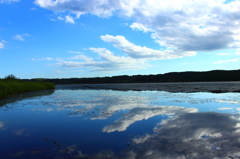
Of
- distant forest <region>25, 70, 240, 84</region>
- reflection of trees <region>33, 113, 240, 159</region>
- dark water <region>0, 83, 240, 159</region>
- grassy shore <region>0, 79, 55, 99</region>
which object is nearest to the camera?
reflection of trees <region>33, 113, 240, 159</region>

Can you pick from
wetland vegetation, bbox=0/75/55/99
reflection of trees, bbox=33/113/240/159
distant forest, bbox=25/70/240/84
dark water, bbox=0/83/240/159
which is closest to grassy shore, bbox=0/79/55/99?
wetland vegetation, bbox=0/75/55/99

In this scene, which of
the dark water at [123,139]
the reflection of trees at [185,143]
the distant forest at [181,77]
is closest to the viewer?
the reflection of trees at [185,143]

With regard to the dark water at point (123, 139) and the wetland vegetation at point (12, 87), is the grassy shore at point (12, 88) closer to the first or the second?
Result: the wetland vegetation at point (12, 87)

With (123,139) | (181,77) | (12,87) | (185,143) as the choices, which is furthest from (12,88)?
(181,77)

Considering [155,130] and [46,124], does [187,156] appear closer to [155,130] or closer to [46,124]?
[155,130]

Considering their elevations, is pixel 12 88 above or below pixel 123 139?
above

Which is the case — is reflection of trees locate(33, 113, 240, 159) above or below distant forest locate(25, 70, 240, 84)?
below

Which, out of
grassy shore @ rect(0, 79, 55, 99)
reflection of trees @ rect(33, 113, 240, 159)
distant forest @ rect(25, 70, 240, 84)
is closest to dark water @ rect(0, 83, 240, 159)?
reflection of trees @ rect(33, 113, 240, 159)

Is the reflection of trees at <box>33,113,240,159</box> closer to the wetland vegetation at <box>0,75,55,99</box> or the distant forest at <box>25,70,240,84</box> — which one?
the wetland vegetation at <box>0,75,55,99</box>

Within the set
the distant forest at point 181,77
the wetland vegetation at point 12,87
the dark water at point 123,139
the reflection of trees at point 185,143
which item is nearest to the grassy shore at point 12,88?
the wetland vegetation at point 12,87

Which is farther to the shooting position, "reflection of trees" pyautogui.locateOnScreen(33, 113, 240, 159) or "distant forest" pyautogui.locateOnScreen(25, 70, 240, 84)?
"distant forest" pyautogui.locateOnScreen(25, 70, 240, 84)

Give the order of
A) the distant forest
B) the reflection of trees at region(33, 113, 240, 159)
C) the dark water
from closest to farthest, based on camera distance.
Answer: the reflection of trees at region(33, 113, 240, 159) < the dark water < the distant forest

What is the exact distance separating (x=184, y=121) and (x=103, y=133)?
382 centimetres

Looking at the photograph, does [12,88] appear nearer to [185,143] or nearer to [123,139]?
[123,139]
